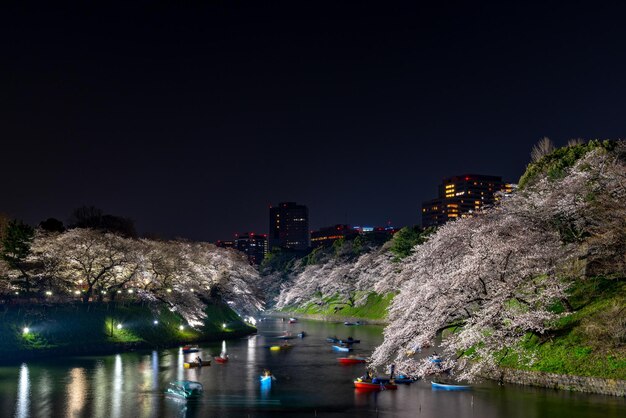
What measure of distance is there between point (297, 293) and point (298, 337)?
2069 inches

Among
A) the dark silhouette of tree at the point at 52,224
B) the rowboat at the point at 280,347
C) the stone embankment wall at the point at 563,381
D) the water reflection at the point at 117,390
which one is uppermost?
the dark silhouette of tree at the point at 52,224

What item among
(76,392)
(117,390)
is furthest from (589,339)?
(76,392)

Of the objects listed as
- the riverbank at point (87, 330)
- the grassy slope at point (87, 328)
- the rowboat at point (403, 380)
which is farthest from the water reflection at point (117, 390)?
the rowboat at point (403, 380)

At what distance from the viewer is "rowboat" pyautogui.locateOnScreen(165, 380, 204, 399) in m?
35.6

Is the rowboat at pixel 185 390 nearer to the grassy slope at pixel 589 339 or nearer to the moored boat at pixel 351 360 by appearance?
the moored boat at pixel 351 360

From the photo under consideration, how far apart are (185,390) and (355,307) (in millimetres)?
70772

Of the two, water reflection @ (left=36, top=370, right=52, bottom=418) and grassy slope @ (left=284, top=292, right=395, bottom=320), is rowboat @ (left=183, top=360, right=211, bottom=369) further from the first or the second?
grassy slope @ (left=284, top=292, right=395, bottom=320)

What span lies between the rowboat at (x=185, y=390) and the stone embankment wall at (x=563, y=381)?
1836 cm

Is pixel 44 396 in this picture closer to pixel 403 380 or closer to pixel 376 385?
pixel 376 385

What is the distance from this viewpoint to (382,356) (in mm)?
32781

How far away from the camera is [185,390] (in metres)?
35.7

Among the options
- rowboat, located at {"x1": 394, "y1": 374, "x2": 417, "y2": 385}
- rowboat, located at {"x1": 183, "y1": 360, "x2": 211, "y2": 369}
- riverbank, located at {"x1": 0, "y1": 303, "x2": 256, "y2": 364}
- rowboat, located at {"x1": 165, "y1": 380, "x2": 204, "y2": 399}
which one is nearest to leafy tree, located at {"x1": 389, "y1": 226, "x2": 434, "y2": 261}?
riverbank, located at {"x1": 0, "y1": 303, "x2": 256, "y2": 364}

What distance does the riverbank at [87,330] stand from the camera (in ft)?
174

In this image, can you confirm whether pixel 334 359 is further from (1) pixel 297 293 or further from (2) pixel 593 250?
(1) pixel 297 293
